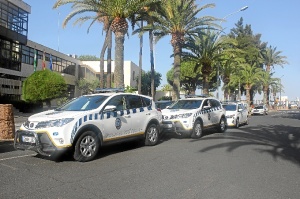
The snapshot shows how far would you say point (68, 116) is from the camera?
700cm

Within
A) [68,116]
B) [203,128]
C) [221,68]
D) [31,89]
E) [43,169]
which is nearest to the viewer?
[43,169]

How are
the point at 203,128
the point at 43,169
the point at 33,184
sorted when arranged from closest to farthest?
the point at 33,184, the point at 43,169, the point at 203,128

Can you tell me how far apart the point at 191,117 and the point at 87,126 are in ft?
17.2

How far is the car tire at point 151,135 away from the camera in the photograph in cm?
951

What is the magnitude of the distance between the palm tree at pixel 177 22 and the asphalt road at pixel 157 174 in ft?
46.3

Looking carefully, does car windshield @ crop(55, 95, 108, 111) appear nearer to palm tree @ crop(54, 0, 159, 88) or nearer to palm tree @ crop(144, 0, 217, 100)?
palm tree @ crop(54, 0, 159, 88)

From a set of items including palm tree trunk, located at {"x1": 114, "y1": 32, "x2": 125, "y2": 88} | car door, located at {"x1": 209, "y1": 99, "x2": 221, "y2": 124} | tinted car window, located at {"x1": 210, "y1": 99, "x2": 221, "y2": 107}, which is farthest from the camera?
palm tree trunk, located at {"x1": 114, "y1": 32, "x2": 125, "y2": 88}

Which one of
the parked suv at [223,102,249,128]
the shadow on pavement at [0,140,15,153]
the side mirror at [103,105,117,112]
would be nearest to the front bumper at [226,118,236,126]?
the parked suv at [223,102,249,128]

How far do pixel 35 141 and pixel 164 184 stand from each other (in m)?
3.13

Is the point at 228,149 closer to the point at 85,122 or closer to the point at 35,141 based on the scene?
the point at 85,122

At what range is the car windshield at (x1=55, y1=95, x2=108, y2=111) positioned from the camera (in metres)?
7.81

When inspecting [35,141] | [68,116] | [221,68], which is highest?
[221,68]

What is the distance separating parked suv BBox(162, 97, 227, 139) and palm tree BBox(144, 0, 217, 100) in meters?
9.42

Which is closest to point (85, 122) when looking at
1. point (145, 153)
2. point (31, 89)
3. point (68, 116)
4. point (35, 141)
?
point (68, 116)
